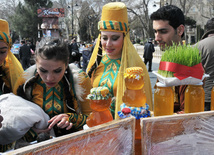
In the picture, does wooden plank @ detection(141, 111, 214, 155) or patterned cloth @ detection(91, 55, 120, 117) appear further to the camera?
patterned cloth @ detection(91, 55, 120, 117)

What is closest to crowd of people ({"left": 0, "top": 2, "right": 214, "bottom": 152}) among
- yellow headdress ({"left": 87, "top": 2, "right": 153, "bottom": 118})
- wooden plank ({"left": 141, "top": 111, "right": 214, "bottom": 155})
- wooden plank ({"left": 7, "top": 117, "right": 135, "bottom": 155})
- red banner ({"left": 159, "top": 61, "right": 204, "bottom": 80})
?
yellow headdress ({"left": 87, "top": 2, "right": 153, "bottom": 118})

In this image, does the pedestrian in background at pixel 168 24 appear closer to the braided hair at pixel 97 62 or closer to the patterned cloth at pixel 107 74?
the patterned cloth at pixel 107 74

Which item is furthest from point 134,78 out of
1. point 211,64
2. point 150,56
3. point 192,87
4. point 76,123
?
point 150,56

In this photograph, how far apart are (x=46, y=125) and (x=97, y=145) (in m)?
0.57

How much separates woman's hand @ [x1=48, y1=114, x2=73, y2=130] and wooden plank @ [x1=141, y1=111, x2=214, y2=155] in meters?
0.65

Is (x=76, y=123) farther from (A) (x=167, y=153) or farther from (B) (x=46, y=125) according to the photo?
(A) (x=167, y=153)

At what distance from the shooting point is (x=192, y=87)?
146 centimetres

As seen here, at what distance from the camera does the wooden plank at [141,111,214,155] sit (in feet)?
4.13

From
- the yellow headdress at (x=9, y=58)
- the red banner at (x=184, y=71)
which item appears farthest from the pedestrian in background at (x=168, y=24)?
the yellow headdress at (x=9, y=58)

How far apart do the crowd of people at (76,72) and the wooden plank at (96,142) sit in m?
0.49

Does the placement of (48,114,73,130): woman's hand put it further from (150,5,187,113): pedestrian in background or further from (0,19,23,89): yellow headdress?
(150,5,187,113): pedestrian in background

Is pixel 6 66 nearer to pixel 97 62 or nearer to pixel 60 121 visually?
pixel 97 62

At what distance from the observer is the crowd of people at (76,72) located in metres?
1.73

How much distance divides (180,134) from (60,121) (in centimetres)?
87
